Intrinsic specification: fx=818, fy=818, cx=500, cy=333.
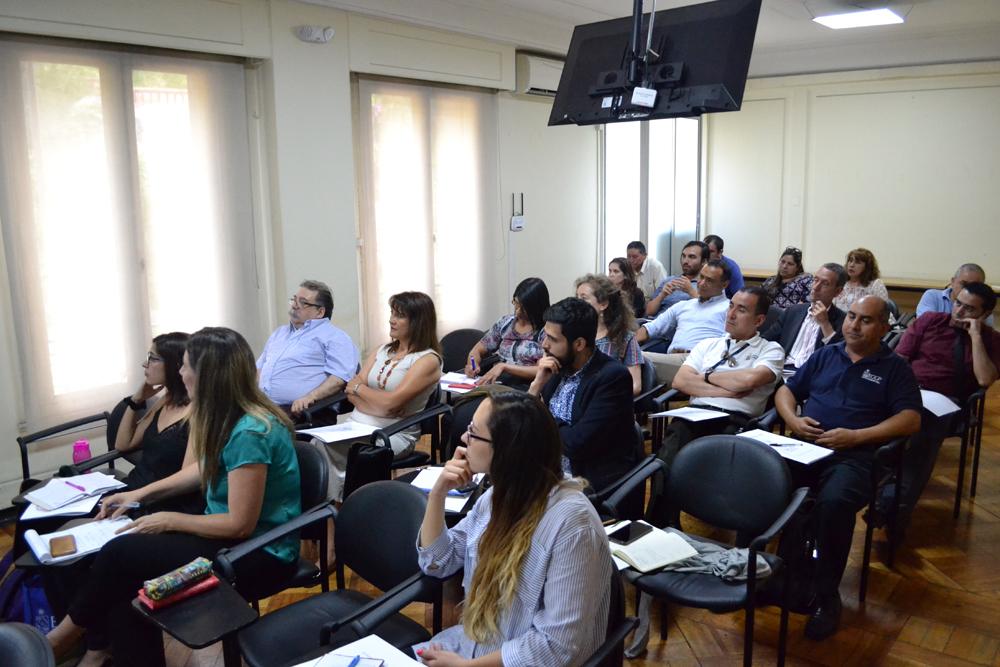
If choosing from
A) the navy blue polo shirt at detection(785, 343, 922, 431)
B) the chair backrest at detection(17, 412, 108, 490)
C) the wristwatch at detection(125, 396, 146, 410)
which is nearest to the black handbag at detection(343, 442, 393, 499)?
the wristwatch at detection(125, 396, 146, 410)

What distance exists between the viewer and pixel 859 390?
3604mm

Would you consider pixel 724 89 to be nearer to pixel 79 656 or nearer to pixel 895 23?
pixel 79 656

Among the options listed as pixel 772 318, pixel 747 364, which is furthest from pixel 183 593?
pixel 772 318

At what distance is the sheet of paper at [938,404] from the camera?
12.8ft

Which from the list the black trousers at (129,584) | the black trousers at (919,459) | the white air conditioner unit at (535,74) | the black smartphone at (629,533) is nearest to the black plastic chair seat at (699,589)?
the black smartphone at (629,533)

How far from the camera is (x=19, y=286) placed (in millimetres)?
4344

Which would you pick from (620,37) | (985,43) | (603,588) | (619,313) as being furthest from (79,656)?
(985,43)

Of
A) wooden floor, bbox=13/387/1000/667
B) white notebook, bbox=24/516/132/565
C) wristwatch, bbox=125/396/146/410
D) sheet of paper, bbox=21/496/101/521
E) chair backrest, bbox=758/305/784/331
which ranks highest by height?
chair backrest, bbox=758/305/784/331

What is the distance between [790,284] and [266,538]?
538cm

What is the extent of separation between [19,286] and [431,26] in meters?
3.34

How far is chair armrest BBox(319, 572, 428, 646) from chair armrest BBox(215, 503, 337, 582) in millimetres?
400

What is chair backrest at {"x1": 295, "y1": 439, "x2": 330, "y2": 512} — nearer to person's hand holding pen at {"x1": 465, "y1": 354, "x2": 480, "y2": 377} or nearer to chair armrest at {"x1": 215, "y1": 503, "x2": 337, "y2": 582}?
chair armrest at {"x1": 215, "y1": 503, "x2": 337, "y2": 582}

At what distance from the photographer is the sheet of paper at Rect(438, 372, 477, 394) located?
4.48 m

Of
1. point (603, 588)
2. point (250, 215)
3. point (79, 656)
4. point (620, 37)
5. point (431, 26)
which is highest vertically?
point (431, 26)
